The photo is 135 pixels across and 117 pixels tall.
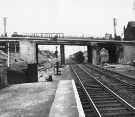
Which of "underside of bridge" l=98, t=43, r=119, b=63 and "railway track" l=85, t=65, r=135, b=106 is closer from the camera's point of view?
"railway track" l=85, t=65, r=135, b=106

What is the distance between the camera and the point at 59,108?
26.6ft

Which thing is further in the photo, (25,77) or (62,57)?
(62,57)

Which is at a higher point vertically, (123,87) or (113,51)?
(113,51)

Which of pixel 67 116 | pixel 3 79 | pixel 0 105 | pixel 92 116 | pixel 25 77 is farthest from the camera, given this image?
pixel 25 77

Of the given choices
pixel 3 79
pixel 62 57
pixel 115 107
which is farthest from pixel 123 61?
pixel 115 107

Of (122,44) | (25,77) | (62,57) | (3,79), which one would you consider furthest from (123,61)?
(3,79)

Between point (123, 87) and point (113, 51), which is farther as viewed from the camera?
point (113, 51)

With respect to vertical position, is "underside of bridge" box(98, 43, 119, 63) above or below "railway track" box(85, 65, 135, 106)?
above

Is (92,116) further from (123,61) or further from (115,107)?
(123,61)

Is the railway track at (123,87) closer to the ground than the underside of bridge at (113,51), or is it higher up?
closer to the ground

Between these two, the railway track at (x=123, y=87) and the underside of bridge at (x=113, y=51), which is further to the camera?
the underside of bridge at (x=113, y=51)

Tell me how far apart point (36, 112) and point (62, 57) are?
1911 inches

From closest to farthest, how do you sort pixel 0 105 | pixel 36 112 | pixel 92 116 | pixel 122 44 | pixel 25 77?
1. pixel 92 116
2. pixel 36 112
3. pixel 0 105
4. pixel 25 77
5. pixel 122 44

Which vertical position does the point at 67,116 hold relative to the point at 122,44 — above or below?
below
